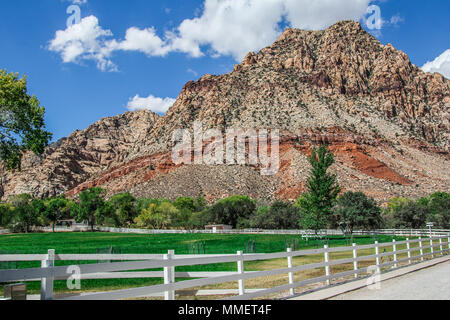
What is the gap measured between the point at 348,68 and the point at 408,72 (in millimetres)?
31251

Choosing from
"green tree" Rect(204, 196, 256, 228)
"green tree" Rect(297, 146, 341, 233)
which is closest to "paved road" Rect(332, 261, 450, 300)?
"green tree" Rect(297, 146, 341, 233)

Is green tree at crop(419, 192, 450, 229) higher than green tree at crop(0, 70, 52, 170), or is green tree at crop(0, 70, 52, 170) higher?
green tree at crop(0, 70, 52, 170)

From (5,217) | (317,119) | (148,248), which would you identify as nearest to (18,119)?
(148,248)

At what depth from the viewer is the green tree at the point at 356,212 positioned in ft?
212

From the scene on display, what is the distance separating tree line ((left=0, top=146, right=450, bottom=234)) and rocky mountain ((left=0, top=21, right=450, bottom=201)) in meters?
14.8

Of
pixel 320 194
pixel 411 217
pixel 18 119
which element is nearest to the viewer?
pixel 18 119

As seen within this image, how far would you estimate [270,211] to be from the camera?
8988cm

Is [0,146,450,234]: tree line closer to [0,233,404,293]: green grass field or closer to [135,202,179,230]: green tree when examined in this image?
[135,202,179,230]: green tree

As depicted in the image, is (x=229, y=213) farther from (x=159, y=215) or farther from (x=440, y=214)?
(x=440, y=214)

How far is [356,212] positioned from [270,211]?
27.7 metres

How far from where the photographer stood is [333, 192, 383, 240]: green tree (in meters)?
64.7

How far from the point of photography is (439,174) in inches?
5084
